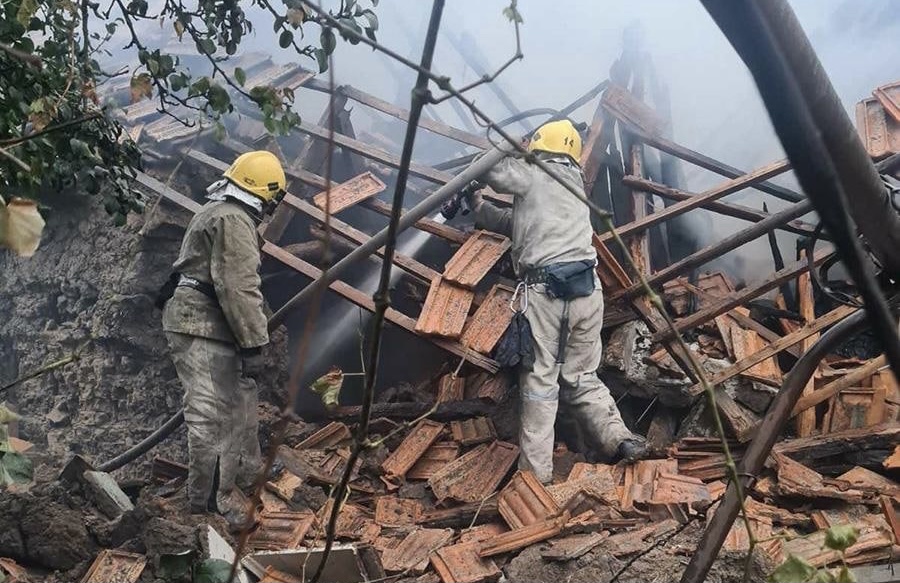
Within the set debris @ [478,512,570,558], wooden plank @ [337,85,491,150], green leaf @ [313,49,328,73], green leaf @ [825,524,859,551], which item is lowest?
debris @ [478,512,570,558]

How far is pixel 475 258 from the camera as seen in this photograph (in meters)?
6.31

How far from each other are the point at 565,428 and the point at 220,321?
2569 millimetres

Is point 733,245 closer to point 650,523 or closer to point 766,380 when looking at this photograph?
point 766,380

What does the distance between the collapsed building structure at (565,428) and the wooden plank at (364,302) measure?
0.02 meters

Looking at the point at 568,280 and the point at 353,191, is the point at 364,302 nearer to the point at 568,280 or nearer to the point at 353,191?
the point at 353,191

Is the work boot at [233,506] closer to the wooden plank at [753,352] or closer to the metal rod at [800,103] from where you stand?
the wooden plank at [753,352]

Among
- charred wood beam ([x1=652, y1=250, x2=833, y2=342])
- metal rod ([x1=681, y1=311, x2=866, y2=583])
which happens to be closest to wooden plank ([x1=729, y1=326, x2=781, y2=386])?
charred wood beam ([x1=652, y1=250, x2=833, y2=342])

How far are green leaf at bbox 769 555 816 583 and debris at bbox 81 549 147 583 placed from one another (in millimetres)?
3537

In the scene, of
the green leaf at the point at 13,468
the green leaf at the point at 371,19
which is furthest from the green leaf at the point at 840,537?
the green leaf at the point at 371,19

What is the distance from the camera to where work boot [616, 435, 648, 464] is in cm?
554

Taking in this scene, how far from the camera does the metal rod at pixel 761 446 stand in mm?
2365

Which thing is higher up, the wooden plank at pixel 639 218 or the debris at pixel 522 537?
the wooden plank at pixel 639 218

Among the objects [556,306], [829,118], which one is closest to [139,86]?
[556,306]

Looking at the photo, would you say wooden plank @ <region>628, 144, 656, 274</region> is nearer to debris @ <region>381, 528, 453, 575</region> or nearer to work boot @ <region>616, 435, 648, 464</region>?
work boot @ <region>616, 435, 648, 464</region>
